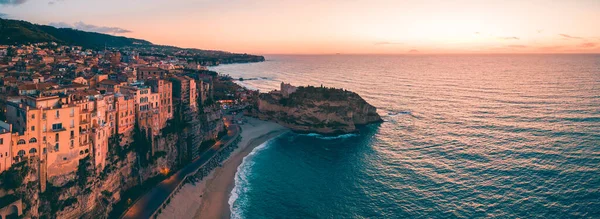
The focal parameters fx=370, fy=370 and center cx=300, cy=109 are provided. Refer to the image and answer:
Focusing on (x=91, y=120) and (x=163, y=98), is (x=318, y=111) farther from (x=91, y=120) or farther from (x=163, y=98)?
(x=91, y=120)

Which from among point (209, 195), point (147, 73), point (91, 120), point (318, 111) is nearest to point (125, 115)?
point (91, 120)

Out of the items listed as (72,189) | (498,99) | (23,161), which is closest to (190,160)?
(72,189)

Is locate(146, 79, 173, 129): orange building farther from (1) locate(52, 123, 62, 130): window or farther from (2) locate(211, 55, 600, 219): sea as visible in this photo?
(1) locate(52, 123, 62, 130): window

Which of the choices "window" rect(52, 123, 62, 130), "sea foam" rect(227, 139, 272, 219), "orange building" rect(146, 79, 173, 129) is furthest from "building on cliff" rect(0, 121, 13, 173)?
"sea foam" rect(227, 139, 272, 219)

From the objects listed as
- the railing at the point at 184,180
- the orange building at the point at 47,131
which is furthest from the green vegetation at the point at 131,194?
the orange building at the point at 47,131

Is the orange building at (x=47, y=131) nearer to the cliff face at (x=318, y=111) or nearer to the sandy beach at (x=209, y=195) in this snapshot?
the sandy beach at (x=209, y=195)
